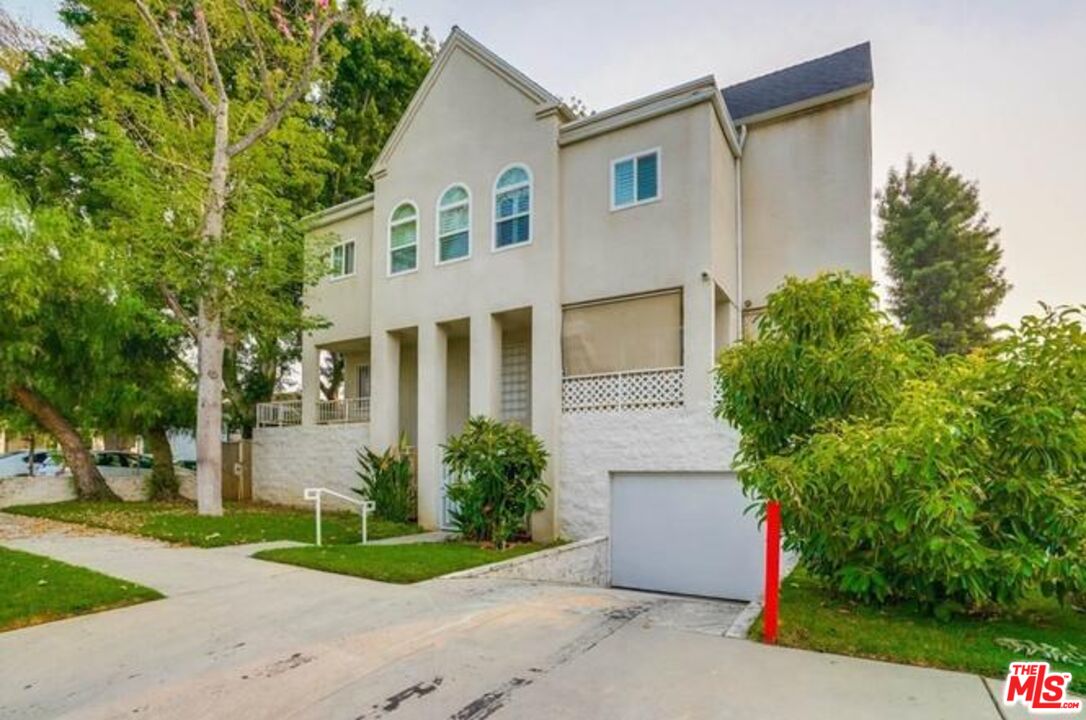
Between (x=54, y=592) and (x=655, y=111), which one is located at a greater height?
(x=655, y=111)

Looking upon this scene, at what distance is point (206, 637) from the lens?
5609 millimetres

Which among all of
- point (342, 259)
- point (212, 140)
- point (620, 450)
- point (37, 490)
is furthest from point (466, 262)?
point (37, 490)

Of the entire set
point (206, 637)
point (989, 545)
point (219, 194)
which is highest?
point (219, 194)

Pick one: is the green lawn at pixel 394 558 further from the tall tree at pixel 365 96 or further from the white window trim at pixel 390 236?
the tall tree at pixel 365 96

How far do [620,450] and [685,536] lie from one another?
1926 millimetres


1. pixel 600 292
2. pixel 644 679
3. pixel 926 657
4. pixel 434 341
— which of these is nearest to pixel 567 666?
pixel 644 679

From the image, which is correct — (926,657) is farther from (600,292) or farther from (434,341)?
(434,341)

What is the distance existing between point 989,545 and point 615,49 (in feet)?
42.3

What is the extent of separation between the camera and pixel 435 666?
4.73 meters

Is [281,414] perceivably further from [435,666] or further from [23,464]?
[435,666]

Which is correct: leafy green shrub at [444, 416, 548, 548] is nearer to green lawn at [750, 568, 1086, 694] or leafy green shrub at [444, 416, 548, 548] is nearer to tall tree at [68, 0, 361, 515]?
green lawn at [750, 568, 1086, 694]

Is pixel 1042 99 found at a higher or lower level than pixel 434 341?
higher

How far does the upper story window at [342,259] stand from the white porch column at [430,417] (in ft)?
12.1

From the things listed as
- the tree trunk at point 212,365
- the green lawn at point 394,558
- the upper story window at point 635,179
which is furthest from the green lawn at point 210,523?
the upper story window at point 635,179
